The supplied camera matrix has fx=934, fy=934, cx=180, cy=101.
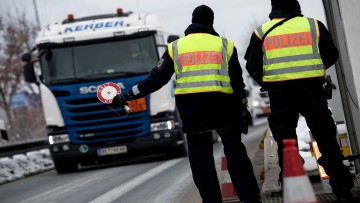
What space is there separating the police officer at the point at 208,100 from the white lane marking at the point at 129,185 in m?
3.81

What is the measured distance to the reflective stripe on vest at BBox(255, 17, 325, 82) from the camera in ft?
25.9

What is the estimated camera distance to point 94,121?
18.5m

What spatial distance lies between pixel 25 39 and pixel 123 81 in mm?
37961

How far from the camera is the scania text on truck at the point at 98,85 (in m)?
18.2

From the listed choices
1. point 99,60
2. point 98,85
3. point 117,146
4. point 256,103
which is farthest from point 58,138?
point 256,103

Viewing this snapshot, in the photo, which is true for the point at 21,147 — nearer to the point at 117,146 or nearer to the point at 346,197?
the point at 117,146

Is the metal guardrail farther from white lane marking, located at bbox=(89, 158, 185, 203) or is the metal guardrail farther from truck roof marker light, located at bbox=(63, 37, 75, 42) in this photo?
white lane marking, located at bbox=(89, 158, 185, 203)

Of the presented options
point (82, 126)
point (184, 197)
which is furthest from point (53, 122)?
point (184, 197)

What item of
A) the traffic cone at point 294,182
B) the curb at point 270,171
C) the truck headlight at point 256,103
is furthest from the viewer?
the truck headlight at point 256,103

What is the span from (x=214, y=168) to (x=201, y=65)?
2.93 ft

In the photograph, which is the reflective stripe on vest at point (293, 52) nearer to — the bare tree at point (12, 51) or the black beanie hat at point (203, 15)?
the black beanie hat at point (203, 15)

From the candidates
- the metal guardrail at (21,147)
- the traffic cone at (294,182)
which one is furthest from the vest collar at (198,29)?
the metal guardrail at (21,147)

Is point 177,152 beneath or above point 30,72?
beneath

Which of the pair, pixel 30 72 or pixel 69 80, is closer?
pixel 69 80
